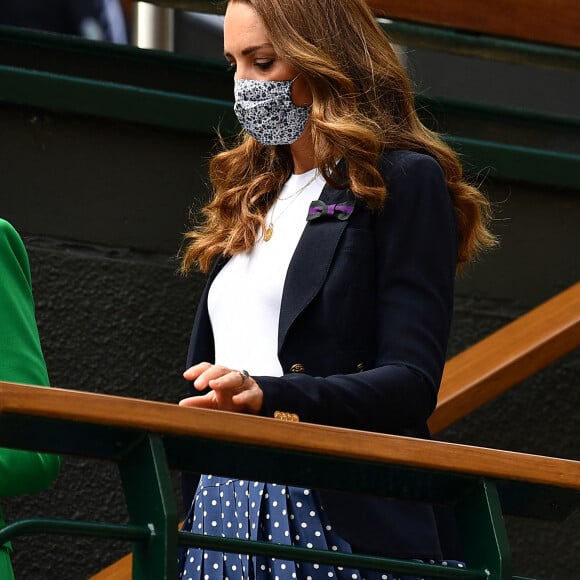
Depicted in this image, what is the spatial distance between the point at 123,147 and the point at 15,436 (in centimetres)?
238

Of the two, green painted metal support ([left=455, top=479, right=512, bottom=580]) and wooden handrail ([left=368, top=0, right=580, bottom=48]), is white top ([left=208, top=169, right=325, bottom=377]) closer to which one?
green painted metal support ([left=455, top=479, right=512, bottom=580])

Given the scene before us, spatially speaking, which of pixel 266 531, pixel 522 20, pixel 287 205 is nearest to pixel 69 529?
pixel 266 531

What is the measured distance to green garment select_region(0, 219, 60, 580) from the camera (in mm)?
2555

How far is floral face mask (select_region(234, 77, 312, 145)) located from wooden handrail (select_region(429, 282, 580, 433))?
977 mm

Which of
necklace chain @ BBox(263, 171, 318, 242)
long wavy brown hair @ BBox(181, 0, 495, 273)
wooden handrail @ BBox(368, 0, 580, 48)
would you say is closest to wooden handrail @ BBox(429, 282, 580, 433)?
long wavy brown hair @ BBox(181, 0, 495, 273)

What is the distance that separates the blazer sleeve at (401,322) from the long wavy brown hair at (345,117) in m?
0.05

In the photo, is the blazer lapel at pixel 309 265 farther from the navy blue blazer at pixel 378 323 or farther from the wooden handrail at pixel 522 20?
the wooden handrail at pixel 522 20

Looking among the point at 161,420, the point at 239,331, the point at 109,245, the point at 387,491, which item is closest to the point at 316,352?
the point at 239,331

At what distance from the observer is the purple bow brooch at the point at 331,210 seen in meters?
2.66

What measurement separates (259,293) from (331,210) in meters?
0.17

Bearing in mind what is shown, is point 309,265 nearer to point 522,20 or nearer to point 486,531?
point 486,531

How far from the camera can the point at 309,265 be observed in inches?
104

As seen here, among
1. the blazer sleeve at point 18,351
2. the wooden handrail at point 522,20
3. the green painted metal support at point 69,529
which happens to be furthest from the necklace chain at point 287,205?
the wooden handrail at point 522,20

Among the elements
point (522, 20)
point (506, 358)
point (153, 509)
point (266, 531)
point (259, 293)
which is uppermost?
point (153, 509)
